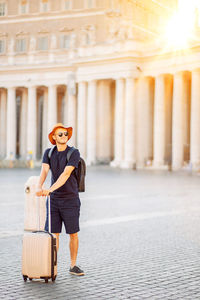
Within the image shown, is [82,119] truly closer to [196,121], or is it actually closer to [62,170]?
[196,121]

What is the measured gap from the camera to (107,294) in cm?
870

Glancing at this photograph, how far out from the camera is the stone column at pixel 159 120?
204ft

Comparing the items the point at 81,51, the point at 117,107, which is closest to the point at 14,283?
the point at 117,107

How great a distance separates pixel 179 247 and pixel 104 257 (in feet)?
6.28

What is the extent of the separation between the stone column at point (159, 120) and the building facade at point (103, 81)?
0.33 feet

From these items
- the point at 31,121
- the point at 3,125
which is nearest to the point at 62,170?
the point at 31,121

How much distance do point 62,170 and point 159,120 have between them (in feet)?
175

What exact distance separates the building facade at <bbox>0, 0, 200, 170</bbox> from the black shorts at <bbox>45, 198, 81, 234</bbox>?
4766 centimetres

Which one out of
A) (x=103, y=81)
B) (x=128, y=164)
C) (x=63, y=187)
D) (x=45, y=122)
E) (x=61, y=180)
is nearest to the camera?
(x=61, y=180)

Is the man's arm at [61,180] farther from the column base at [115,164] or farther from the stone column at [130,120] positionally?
the stone column at [130,120]

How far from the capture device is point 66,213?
9656 millimetres

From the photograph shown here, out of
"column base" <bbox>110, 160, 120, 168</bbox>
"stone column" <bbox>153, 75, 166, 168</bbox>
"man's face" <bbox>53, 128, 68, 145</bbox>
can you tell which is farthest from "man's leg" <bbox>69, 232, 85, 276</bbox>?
"column base" <bbox>110, 160, 120, 168</bbox>

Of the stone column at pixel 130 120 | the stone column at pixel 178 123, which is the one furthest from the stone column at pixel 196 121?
the stone column at pixel 130 120

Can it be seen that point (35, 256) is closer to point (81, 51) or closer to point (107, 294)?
point (107, 294)
